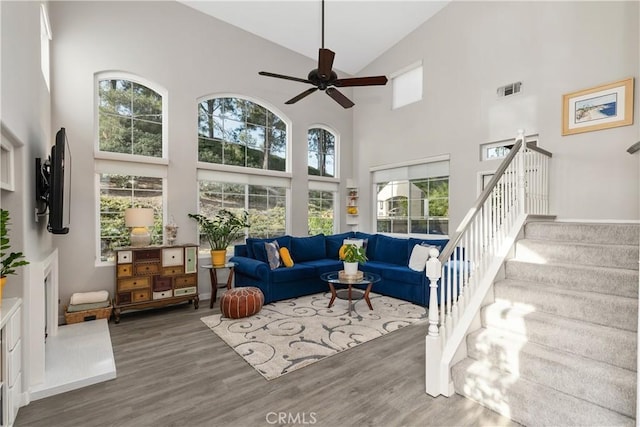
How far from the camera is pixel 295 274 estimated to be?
4711 mm

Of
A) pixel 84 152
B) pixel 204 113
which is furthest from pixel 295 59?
pixel 84 152

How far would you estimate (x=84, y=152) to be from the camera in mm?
4023

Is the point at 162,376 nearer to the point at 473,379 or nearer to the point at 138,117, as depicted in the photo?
the point at 473,379

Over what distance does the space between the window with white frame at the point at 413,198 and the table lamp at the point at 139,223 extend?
4.53 m

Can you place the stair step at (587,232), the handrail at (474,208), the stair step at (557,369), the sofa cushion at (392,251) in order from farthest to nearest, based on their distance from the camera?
the sofa cushion at (392,251) < the stair step at (587,232) < the handrail at (474,208) < the stair step at (557,369)

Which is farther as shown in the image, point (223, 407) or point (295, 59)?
point (295, 59)

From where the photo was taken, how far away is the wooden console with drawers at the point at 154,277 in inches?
152

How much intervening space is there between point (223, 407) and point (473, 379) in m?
1.76

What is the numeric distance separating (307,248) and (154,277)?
250cm

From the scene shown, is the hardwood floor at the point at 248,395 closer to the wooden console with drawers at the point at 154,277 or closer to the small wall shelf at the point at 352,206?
the wooden console with drawers at the point at 154,277

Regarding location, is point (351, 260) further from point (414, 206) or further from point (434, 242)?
point (414, 206)

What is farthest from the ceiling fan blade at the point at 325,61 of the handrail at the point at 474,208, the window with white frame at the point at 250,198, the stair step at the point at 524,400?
the stair step at the point at 524,400

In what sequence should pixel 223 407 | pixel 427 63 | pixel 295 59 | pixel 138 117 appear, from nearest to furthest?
pixel 223 407
pixel 138 117
pixel 427 63
pixel 295 59

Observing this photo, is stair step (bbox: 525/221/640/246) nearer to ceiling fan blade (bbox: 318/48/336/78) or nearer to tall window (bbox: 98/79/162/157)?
ceiling fan blade (bbox: 318/48/336/78)
